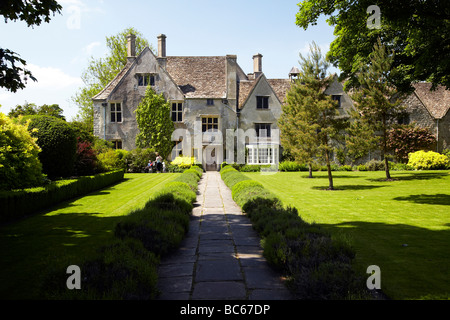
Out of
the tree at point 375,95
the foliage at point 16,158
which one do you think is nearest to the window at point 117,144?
the foliage at point 16,158

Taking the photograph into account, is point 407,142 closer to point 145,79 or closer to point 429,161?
point 429,161

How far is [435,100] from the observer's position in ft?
127

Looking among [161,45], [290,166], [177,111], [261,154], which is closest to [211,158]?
[261,154]

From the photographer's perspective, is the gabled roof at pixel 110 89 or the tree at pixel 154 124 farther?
the gabled roof at pixel 110 89

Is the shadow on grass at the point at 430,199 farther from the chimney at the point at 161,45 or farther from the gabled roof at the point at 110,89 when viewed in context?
the chimney at the point at 161,45

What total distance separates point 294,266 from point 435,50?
13.0 m

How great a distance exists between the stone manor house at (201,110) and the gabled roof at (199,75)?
0.10 meters

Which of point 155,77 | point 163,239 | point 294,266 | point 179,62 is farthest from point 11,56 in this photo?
point 179,62

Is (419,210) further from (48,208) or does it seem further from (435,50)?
(48,208)

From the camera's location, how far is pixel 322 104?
664 inches

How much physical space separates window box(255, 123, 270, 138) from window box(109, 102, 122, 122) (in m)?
14.4

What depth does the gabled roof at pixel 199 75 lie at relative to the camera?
3438 cm

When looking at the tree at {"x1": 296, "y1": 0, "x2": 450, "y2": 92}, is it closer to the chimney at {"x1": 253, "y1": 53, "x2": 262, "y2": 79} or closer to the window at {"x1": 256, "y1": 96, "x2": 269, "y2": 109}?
the window at {"x1": 256, "y1": 96, "x2": 269, "y2": 109}

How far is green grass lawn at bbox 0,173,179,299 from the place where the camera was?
16.4 feet
